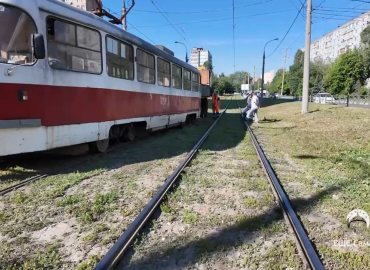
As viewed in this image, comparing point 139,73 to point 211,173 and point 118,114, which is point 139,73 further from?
point 211,173

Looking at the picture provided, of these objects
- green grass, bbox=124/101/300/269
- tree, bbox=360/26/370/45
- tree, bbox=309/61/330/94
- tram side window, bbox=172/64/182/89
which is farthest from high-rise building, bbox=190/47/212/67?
green grass, bbox=124/101/300/269

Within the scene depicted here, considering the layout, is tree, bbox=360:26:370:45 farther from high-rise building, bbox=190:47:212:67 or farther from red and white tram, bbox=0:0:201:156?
red and white tram, bbox=0:0:201:156

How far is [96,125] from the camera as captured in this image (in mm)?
6426

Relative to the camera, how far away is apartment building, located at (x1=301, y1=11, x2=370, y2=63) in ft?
234

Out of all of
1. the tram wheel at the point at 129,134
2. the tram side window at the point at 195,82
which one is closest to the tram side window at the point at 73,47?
the tram wheel at the point at 129,134

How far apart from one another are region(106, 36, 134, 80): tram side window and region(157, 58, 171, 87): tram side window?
6.62 ft

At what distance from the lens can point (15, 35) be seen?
15.9 feet

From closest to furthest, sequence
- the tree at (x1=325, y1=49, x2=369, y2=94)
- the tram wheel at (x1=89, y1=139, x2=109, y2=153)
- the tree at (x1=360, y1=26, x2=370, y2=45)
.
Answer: the tram wheel at (x1=89, y1=139, x2=109, y2=153) < the tree at (x1=325, y1=49, x2=369, y2=94) < the tree at (x1=360, y1=26, x2=370, y2=45)

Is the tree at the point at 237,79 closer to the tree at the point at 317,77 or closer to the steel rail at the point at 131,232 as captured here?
the tree at the point at 317,77

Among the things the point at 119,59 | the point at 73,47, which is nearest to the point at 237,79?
the point at 119,59

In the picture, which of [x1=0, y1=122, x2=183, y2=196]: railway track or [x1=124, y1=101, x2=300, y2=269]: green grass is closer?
[x1=124, y1=101, x2=300, y2=269]: green grass

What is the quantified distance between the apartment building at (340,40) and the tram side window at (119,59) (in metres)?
67.9

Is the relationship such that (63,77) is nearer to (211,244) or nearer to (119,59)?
(119,59)

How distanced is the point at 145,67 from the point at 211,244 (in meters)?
6.44
